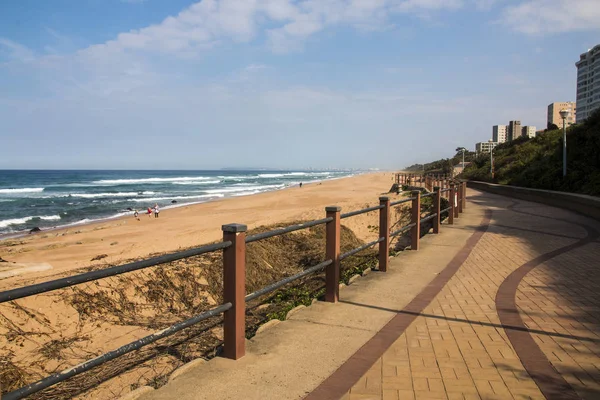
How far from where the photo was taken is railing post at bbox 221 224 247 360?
3512 millimetres

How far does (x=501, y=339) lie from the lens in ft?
13.6

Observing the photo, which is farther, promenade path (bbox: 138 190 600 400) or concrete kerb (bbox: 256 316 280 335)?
concrete kerb (bbox: 256 316 280 335)

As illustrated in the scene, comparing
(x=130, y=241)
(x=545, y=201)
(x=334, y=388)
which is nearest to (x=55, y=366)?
(x=334, y=388)

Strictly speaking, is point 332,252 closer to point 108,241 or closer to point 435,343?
point 435,343

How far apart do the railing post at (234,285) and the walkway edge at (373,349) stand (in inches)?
30.8

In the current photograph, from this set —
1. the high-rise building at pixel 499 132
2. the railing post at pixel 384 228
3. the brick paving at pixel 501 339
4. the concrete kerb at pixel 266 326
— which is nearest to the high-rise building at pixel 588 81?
the brick paving at pixel 501 339

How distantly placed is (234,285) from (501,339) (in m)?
2.46

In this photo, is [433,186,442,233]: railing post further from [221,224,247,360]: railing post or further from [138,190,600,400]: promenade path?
[221,224,247,360]: railing post

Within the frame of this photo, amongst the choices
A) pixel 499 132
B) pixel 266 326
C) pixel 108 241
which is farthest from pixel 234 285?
pixel 499 132

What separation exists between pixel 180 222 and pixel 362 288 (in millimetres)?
20338

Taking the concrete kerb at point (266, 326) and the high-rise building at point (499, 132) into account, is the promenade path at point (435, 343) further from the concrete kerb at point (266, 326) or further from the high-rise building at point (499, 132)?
the high-rise building at point (499, 132)

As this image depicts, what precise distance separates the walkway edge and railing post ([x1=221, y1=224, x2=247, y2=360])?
0.78 meters

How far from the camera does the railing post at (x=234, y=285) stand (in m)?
3.51

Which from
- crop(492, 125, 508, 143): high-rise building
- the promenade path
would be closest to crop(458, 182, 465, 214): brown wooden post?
A: the promenade path
